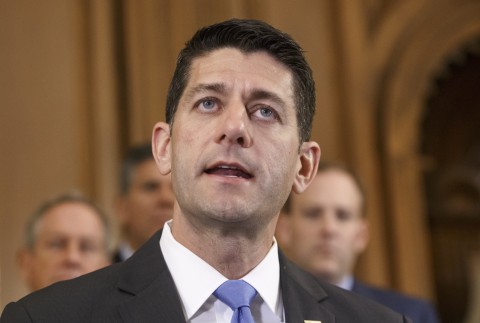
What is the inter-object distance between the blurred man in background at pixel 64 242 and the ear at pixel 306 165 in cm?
137

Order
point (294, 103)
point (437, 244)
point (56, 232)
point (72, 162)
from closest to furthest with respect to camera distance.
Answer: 1. point (294, 103)
2. point (56, 232)
3. point (72, 162)
4. point (437, 244)

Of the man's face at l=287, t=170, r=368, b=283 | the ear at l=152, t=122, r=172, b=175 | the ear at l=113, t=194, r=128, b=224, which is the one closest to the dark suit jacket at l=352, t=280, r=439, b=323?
the man's face at l=287, t=170, r=368, b=283

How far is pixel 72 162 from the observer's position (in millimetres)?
4840

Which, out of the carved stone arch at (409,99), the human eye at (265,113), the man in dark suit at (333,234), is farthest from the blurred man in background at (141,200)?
the carved stone arch at (409,99)

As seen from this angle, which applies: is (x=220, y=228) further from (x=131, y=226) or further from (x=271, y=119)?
(x=131, y=226)

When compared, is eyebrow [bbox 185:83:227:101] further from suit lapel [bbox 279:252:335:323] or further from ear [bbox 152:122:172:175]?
suit lapel [bbox 279:252:335:323]

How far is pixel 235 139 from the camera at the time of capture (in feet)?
7.01

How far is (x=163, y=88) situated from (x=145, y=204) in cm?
131

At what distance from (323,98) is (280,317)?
3.54 m

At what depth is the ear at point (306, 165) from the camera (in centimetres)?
246

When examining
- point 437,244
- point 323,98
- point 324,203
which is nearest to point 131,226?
point 324,203

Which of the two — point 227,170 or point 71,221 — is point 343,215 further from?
point 227,170

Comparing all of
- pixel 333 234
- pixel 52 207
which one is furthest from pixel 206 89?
pixel 333 234

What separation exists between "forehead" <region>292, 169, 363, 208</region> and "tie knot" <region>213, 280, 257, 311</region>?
1.93m
